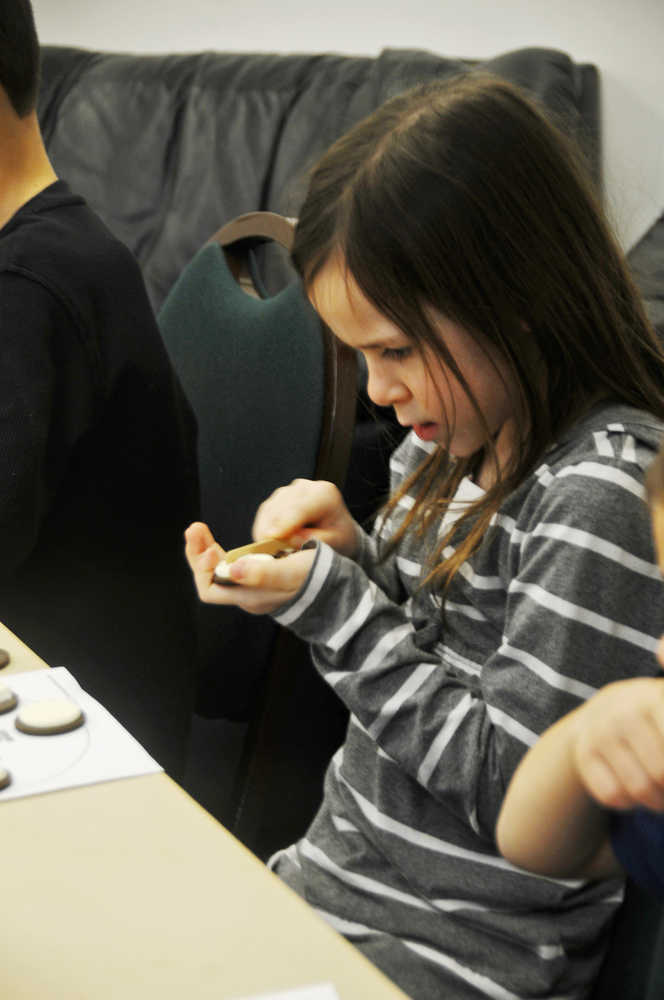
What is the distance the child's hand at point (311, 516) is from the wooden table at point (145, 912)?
0.40 metres

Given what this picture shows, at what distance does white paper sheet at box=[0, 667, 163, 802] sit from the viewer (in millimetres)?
562

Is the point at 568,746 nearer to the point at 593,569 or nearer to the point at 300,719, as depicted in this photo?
the point at 593,569

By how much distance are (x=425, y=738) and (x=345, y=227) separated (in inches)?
14.7

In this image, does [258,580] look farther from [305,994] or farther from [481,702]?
[305,994]

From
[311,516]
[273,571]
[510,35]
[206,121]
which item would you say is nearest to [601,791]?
[273,571]

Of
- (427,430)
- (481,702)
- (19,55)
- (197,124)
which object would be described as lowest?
(197,124)

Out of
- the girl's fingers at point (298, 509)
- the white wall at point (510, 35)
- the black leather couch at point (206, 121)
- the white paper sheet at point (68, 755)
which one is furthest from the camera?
the black leather couch at point (206, 121)

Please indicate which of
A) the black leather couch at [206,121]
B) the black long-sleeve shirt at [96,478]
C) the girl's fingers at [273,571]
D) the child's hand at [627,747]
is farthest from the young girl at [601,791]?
the black leather couch at [206,121]

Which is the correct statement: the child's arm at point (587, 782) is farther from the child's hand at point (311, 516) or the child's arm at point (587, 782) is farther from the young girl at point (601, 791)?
the child's hand at point (311, 516)

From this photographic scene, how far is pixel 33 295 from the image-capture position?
966mm

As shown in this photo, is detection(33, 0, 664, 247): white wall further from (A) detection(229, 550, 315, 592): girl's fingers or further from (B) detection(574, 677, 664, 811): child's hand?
(B) detection(574, 677, 664, 811): child's hand

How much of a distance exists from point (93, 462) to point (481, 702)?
48cm

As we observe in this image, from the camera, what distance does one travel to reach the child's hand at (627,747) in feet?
1.30

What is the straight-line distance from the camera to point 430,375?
800 millimetres
